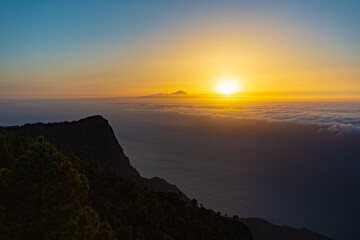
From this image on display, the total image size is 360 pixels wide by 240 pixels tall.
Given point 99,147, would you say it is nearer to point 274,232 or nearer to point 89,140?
point 89,140

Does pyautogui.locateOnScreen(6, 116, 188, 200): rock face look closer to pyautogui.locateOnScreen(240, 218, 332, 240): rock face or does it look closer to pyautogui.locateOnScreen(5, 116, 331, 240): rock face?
pyautogui.locateOnScreen(5, 116, 331, 240): rock face

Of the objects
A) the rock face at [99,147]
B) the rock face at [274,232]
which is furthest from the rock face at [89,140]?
the rock face at [274,232]

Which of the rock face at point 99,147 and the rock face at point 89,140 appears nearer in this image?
the rock face at point 89,140

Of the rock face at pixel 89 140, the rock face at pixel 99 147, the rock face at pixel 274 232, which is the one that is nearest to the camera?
the rock face at pixel 89 140

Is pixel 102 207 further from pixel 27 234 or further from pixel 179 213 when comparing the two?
pixel 179 213

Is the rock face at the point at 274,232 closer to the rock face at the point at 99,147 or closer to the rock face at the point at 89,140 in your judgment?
the rock face at the point at 99,147

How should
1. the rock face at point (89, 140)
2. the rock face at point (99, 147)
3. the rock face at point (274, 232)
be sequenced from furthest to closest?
the rock face at point (274, 232) → the rock face at point (99, 147) → the rock face at point (89, 140)

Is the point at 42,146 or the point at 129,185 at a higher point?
the point at 42,146

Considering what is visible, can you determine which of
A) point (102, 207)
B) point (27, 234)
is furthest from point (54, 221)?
point (102, 207)
